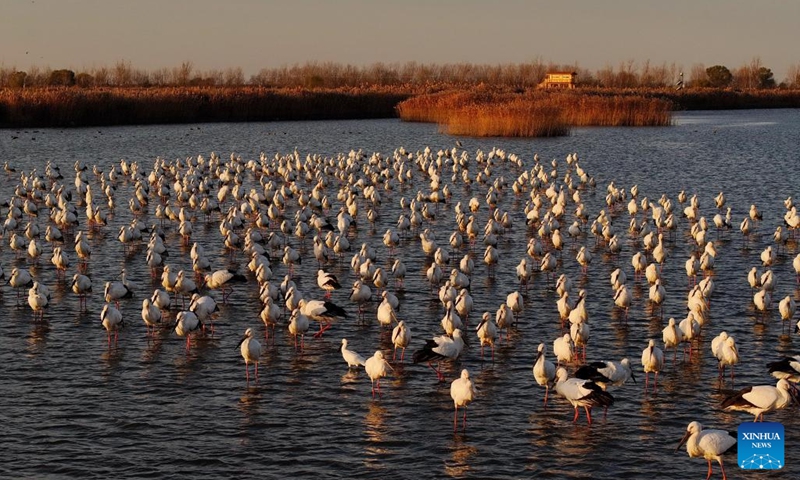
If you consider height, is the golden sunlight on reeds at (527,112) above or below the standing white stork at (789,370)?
above

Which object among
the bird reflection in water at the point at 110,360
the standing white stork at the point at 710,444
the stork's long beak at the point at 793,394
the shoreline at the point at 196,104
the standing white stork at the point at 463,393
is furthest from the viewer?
the shoreline at the point at 196,104

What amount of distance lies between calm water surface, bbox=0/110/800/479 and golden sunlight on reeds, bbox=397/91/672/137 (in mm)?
35944

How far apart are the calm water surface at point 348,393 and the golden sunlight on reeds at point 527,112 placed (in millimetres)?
35944

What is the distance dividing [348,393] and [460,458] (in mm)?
3267

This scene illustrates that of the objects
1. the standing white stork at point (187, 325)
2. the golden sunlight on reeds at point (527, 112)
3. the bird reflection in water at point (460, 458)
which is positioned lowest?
the bird reflection in water at point (460, 458)

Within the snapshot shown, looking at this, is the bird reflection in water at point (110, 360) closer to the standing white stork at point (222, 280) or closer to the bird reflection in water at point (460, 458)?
the standing white stork at point (222, 280)

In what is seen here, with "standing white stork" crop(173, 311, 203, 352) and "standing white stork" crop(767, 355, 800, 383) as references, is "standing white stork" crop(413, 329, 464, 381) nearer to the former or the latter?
"standing white stork" crop(173, 311, 203, 352)

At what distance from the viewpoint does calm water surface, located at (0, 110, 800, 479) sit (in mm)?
14867

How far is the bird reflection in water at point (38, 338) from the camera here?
66.5ft

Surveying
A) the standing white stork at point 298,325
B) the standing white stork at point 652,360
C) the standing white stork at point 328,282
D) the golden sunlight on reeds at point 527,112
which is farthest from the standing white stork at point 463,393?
the golden sunlight on reeds at point 527,112

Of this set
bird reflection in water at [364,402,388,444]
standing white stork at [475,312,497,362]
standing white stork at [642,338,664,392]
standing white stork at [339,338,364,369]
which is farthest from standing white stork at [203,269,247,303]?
standing white stork at [642,338,664,392]

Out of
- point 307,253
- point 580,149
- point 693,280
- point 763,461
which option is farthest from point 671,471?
point 580,149

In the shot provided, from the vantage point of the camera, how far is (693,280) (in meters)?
26.0

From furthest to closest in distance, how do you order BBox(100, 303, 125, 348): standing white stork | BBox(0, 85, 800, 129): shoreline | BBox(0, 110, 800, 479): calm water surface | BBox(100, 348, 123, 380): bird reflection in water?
BBox(0, 85, 800, 129): shoreline → BBox(100, 303, 125, 348): standing white stork → BBox(100, 348, 123, 380): bird reflection in water → BBox(0, 110, 800, 479): calm water surface
